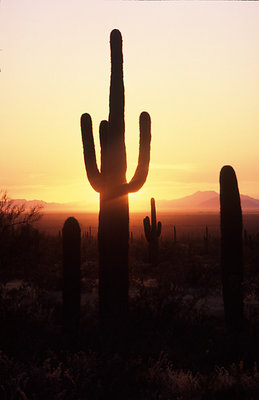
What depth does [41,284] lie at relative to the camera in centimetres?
1775

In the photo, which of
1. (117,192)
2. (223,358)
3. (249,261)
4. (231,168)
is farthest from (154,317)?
(249,261)

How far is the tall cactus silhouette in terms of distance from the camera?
1037 centimetres

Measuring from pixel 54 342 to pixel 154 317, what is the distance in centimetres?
242

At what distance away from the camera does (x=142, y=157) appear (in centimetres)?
1068

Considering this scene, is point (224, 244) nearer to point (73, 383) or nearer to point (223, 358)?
point (223, 358)

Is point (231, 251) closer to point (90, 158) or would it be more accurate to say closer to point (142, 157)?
point (142, 157)

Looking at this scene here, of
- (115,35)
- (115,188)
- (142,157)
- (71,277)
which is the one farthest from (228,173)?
(71,277)

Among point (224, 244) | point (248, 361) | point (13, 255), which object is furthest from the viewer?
point (13, 255)

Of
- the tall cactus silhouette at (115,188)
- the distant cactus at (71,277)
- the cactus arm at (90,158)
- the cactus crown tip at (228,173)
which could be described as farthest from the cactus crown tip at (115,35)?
the cactus crown tip at (228,173)

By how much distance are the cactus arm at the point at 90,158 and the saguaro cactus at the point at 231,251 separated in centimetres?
358

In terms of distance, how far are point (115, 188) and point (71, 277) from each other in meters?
2.33

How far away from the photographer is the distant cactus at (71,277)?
11.0 m

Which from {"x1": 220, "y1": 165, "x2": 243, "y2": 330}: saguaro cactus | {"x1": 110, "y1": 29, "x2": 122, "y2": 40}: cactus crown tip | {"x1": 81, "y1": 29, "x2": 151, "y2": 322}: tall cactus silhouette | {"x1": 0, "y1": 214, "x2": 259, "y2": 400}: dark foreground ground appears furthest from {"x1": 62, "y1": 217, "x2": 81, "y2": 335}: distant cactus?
{"x1": 110, "y1": 29, "x2": 122, "y2": 40}: cactus crown tip

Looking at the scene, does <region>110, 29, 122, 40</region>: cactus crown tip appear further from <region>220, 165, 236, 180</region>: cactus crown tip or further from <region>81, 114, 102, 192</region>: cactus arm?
<region>220, 165, 236, 180</region>: cactus crown tip
